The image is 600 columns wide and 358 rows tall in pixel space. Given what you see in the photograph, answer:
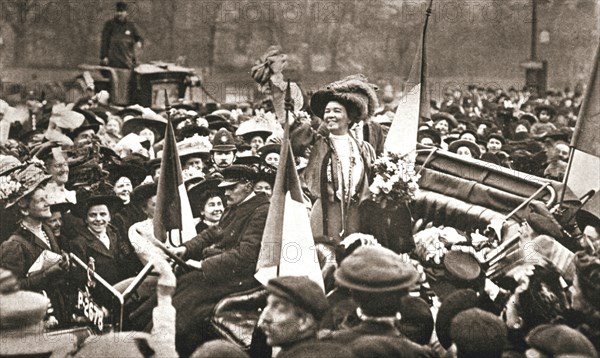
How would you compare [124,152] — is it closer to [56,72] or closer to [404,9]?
[56,72]

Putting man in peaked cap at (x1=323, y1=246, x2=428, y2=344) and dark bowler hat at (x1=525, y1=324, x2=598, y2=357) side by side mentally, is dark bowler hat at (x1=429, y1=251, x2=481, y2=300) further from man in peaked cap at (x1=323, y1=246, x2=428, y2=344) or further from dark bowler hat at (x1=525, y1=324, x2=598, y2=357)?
dark bowler hat at (x1=525, y1=324, x2=598, y2=357)

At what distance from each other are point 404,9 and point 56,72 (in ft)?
10.4

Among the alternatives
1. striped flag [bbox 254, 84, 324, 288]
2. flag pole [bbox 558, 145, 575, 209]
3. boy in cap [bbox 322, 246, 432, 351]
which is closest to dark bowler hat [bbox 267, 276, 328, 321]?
boy in cap [bbox 322, 246, 432, 351]

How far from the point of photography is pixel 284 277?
933 centimetres

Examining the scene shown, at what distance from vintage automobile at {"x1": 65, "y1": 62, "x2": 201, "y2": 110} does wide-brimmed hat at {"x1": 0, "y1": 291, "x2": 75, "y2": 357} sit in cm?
231

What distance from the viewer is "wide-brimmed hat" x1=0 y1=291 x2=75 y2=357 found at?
9367 mm

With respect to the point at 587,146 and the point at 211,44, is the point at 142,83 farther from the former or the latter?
the point at 587,146

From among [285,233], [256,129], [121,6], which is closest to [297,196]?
[285,233]

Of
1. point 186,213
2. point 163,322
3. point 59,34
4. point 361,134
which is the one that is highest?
point 59,34

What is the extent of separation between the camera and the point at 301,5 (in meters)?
10.5

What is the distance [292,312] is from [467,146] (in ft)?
8.80

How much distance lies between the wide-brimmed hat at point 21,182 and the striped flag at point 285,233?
1785 millimetres

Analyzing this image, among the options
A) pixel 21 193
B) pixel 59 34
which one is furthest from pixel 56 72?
pixel 21 193

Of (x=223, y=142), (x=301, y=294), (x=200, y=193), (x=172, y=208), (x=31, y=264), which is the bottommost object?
(x=301, y=294)
